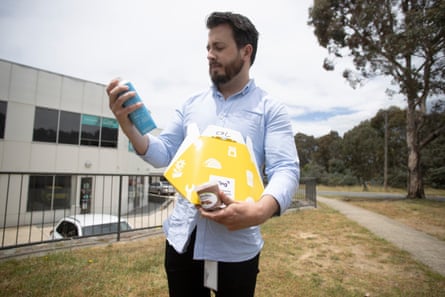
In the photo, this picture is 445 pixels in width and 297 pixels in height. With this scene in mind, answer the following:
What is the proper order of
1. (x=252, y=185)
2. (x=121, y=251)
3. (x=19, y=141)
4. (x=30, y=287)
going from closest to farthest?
(x=252, y=185) < (x=30, y=287) < (x=121, y=251) < (x=19, y=141)

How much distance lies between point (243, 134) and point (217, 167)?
295 mm

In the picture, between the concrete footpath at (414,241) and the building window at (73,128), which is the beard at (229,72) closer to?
the concrete footpath at (414,241)

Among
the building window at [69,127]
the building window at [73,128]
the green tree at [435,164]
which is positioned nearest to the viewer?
the building window at [73,128]

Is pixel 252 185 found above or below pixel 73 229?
above

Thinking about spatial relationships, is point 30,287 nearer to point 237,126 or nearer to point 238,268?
point 238,268

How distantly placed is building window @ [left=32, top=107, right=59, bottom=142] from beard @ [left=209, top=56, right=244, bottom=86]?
16.7 metres

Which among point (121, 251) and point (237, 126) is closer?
point (237, 126)

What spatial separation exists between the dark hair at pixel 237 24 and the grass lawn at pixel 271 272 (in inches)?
125

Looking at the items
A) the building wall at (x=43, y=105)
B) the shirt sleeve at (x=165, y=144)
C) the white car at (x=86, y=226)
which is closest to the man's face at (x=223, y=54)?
the shirt sleeve at (x=165, y=144)

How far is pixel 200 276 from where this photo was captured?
1.31 meters

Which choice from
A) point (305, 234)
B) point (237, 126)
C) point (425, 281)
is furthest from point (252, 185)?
point (305, 234)

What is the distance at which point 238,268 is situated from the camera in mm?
1202

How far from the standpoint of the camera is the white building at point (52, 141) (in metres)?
13.0

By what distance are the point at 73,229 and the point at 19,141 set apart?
33.3 feet
